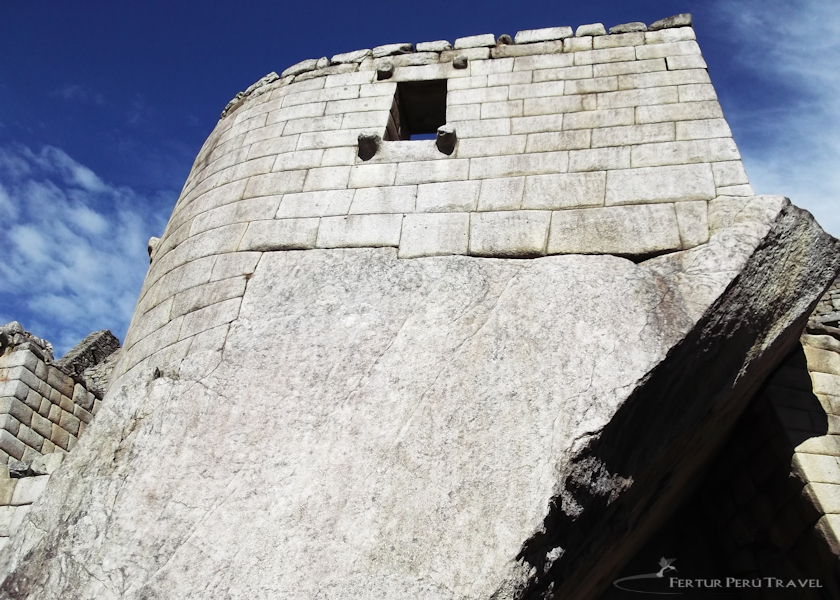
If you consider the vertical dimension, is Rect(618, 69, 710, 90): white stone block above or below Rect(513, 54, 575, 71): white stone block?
below

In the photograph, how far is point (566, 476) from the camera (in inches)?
96.2

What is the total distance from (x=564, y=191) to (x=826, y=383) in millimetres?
2108

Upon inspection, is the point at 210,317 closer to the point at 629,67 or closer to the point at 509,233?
the point at 509,233

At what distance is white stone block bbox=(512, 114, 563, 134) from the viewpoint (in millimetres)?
3811

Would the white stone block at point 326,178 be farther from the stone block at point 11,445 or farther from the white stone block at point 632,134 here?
the stone block at point 11,445

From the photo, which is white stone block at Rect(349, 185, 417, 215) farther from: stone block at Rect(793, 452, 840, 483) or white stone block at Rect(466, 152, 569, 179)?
stone block at Rect(793, 452, 840, 483)

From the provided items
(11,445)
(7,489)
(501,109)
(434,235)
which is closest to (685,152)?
(501,109)

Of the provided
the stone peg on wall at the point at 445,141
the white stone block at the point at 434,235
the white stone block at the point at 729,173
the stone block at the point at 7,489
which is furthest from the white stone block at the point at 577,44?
the stone block at the point at 7,489

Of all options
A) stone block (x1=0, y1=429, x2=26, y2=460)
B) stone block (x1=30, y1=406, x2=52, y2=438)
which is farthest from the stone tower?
stone block (x1=30, y1=406, x2=52, y2=438)

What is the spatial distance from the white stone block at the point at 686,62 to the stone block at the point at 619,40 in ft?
0.84

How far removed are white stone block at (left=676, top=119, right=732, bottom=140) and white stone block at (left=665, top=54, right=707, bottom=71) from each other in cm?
51

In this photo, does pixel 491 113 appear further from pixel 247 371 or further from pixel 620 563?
pixel 620 563

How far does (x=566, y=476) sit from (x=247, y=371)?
4.52 feet

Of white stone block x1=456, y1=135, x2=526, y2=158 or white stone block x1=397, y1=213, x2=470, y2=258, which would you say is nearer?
white stone block x1=397, y1=213, x2=470, y2=258
